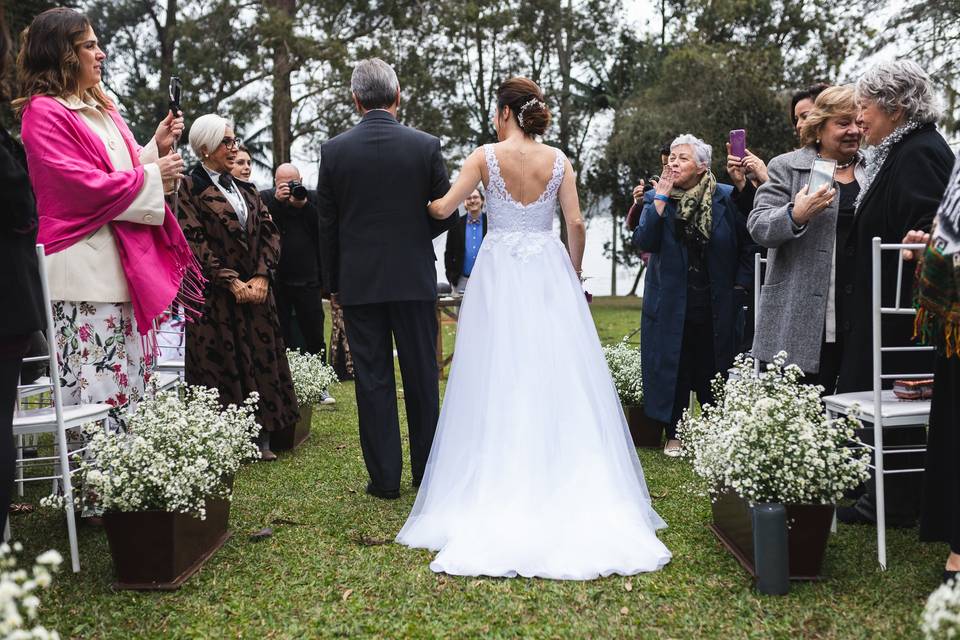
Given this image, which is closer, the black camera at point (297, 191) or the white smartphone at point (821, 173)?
the white smartphone at point (821, 173)

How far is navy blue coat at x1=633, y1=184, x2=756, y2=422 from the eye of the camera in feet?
18.6

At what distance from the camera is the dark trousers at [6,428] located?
9.84 ft

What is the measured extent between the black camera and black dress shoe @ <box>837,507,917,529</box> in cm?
539

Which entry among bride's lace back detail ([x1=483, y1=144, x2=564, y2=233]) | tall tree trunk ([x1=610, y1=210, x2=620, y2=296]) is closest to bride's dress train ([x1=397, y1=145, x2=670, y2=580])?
bride's lace back detail ([x1=483, y1=144, x2=564, y2=233])

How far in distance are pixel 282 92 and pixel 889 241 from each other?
1544cm

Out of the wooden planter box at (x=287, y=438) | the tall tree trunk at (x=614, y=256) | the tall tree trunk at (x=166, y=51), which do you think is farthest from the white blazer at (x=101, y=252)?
the tall tree trunk at (x=614, y=256)

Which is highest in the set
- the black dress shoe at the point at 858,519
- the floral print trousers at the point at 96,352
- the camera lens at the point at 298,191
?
the camera lens at the point at 298,191

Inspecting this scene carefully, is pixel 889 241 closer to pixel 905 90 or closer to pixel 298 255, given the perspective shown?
Result: pixel 905 90

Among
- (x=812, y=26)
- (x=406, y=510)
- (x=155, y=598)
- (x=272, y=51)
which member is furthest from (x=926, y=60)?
(x=155, y=598)

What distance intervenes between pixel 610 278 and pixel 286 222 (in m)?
28.7

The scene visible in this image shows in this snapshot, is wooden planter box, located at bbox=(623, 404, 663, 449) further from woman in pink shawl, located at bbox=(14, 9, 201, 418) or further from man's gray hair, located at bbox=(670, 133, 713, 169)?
woman in pink shawl, located at bbox=(14, 9, 201, 418)

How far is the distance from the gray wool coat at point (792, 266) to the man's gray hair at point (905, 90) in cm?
72

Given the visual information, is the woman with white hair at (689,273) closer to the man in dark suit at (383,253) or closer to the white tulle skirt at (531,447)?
the white tulle skirt at (531,447)

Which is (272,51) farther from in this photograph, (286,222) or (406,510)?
(406,510)
